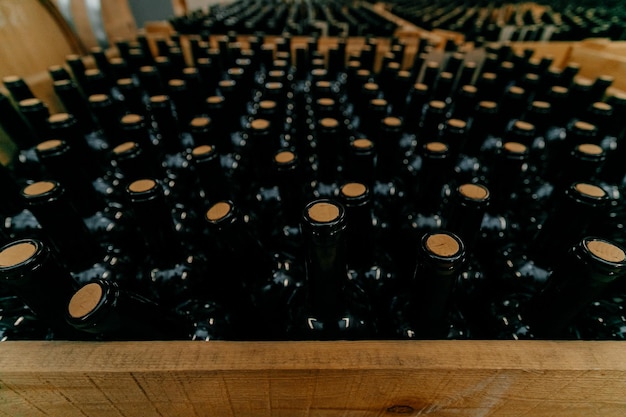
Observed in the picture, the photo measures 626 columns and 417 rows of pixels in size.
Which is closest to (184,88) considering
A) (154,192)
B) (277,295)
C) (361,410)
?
(154,192)

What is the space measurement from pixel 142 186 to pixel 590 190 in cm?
53

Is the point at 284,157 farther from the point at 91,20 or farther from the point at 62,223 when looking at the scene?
the point at 91,20

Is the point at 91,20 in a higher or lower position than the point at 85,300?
higher

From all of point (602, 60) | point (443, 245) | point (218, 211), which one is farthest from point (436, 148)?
point (602, 60)

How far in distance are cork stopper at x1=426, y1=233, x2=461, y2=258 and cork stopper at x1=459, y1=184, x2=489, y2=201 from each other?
10 cm

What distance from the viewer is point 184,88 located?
2.13 feet

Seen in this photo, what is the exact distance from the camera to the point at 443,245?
0.97 feet

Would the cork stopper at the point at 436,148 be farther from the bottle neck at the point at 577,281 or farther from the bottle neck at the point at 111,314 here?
the bottle neck at the point at 111,314

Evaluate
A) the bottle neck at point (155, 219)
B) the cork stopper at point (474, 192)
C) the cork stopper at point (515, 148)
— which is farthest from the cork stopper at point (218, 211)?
the cork stopper at point (515, 148)

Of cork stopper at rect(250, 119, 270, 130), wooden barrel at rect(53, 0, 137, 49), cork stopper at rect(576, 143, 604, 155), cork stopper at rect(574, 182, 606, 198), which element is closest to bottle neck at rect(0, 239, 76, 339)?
cork stopper at rect(250, 119, 270, 130)

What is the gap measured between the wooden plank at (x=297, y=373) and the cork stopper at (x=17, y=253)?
0.25ft

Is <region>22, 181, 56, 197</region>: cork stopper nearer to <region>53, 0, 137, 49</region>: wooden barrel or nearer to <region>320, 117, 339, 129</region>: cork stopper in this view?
<region>320, 117, 339, 129</region>: cork stopper

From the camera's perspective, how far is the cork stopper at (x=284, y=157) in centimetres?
44

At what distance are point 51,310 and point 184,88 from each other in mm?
489
